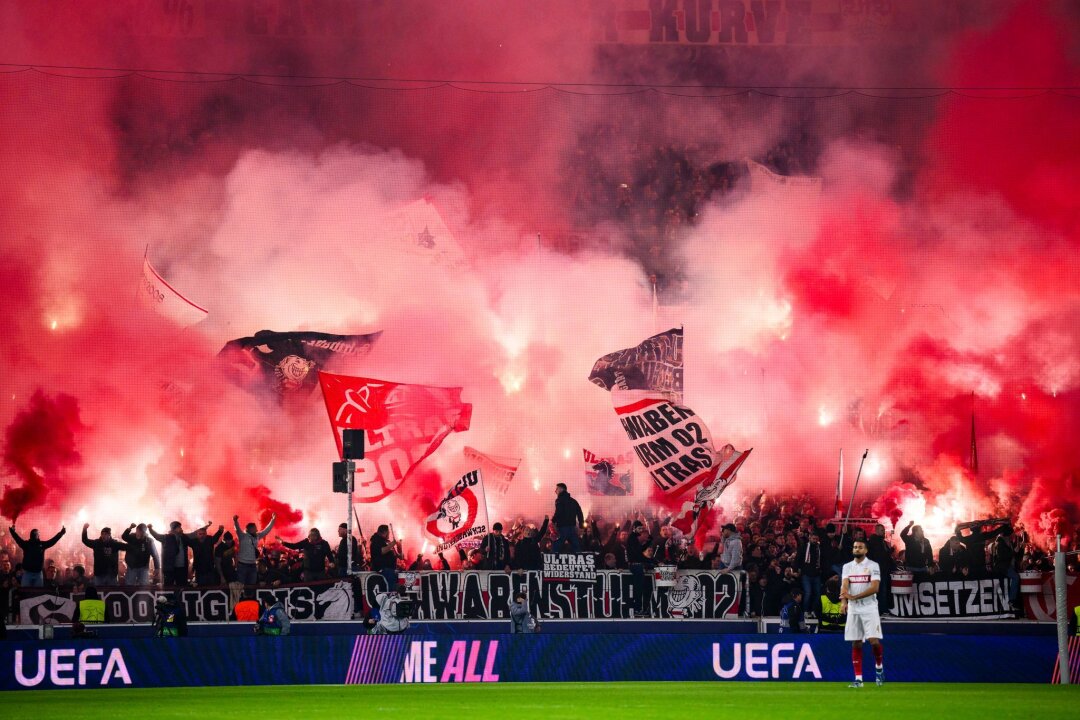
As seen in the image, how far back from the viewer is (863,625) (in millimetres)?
14133


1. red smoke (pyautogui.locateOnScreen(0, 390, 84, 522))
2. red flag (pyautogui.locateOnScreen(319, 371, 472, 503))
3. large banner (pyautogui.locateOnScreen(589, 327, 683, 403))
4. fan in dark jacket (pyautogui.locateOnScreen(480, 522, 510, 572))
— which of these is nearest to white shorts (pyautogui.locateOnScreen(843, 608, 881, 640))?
fan in dark jacket (pyautogui.locateOnScreen(480, 522, 510, 572))

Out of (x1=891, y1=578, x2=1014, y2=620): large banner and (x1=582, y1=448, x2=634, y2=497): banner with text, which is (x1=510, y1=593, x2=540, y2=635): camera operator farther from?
(x1=582, y1=448, x2=634, y2=497): banner with text

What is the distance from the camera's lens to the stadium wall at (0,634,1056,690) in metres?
15.6

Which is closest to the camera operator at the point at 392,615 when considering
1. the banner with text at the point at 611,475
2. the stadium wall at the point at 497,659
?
the stadium wall at the point at 497,659

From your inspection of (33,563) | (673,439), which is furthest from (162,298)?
(673,439)

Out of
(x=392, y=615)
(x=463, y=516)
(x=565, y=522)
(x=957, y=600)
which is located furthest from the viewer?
(x=463, y=516)

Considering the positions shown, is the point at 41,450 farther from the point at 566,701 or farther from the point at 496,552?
the point at 566,701

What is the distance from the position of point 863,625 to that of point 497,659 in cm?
455

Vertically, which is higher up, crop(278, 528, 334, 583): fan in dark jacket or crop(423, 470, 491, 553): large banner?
crop(423, 470, 491, 553): large banner

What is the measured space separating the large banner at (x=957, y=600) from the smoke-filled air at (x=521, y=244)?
819cm

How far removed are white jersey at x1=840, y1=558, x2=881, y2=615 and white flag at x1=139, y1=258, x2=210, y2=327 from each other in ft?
61.3

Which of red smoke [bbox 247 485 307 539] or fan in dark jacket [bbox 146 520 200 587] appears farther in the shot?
red smoke [bbox 247 485 307 539]

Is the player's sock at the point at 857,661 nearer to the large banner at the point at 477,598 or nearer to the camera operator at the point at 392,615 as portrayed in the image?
the large banner at the point at 477,598

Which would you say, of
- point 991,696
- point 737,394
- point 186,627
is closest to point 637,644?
point 991,696
